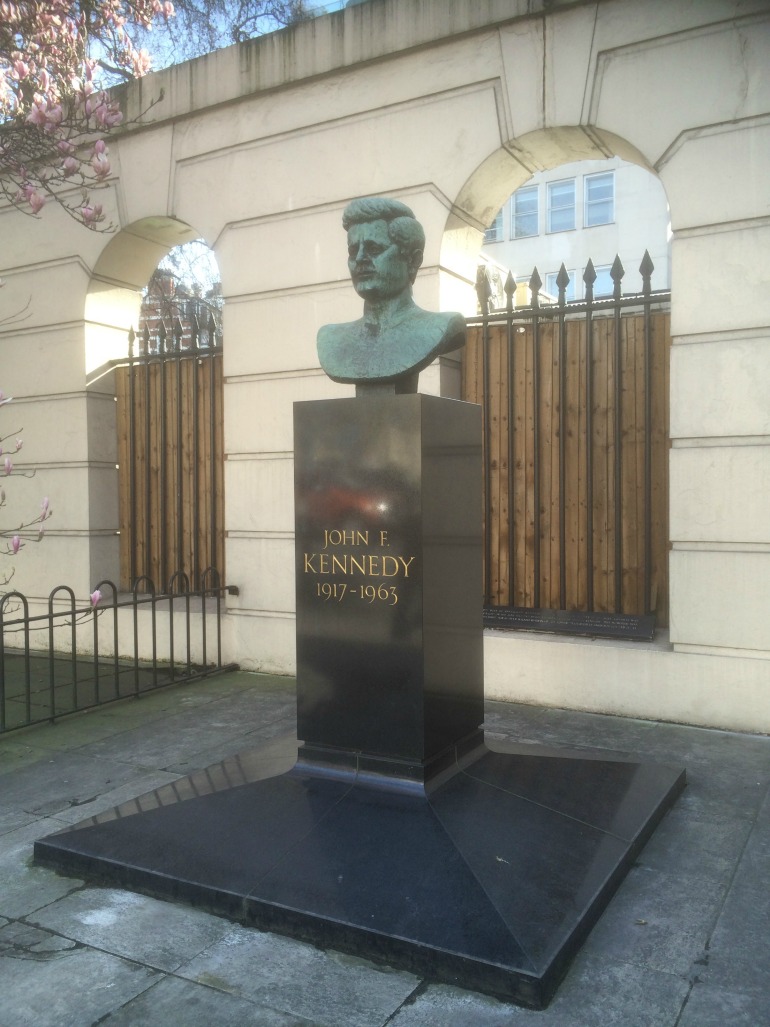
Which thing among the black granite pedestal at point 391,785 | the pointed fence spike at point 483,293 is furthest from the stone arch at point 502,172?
the black granite pedestal at point 391,785

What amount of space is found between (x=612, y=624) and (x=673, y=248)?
2.69 metres

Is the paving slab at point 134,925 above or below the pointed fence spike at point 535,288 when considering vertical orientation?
below

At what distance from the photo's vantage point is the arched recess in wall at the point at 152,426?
8.49 meters

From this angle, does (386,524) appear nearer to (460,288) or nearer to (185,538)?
(460,288)

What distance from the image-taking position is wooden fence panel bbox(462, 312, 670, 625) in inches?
262

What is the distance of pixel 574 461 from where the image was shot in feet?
22.6

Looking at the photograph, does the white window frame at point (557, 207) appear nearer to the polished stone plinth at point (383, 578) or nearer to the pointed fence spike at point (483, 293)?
the pointed fence spike at point (483, 293)

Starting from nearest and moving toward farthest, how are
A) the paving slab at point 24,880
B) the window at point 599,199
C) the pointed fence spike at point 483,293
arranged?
the paving slab at point 24,880 → the pointed fence spike at point 483,293 → the window at point 599,199

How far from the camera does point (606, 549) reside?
6809mm

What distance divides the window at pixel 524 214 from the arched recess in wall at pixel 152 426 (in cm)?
2111

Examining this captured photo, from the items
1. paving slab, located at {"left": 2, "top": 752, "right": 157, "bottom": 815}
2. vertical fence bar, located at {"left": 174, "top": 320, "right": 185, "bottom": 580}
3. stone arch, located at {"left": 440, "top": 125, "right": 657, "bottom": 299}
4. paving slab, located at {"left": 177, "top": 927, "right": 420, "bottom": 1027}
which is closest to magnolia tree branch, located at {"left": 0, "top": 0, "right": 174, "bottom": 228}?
vertical fence bar, located at {"left": 174, "top": 320, "right": 185, "bottom": 580}

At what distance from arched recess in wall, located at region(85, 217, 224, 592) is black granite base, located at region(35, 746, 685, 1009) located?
4.16 metres

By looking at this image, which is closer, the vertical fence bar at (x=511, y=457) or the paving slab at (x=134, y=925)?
the paving slab at (x=134, y=925)

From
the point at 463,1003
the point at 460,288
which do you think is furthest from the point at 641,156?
the point at 463,1003
